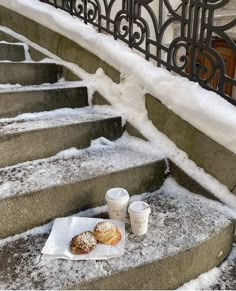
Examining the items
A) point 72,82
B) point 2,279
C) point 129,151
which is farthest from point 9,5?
point 2,279

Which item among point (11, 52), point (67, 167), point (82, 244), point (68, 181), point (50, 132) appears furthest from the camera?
point (11, 52)

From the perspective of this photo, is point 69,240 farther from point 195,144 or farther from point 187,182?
point 195,144

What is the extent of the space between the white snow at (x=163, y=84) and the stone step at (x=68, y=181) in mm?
357

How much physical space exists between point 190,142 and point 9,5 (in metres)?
2.55

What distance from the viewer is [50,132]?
1778mm

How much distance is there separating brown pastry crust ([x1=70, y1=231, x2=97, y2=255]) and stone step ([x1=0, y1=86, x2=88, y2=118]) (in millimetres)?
1077

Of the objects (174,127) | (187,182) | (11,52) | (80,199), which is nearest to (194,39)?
(174,127)

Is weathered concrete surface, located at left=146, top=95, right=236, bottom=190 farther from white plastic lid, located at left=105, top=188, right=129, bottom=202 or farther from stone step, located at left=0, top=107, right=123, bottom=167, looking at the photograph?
white plastic lid, located at left=105, top=188, right=129, bottom=202

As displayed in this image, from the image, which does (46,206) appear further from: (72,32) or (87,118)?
(72,32)

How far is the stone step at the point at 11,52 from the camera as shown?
257 centimetres

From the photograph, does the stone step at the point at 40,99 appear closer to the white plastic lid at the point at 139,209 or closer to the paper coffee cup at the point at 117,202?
the paper coffee cup at the point at 117,202

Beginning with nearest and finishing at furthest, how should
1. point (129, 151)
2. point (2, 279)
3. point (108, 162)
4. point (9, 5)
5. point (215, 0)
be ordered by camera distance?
point (2, 279) < point (215, 0) < point (108, 162) < point (129, 151) < point (9, 5)

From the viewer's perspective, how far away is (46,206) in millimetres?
1461

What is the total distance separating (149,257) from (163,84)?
3.36 ft
